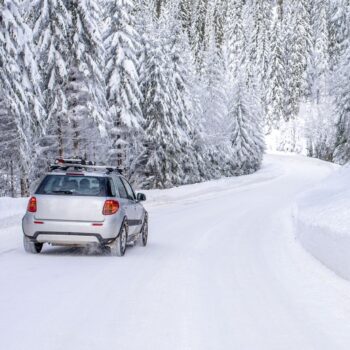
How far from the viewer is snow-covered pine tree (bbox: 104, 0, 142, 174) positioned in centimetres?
3594

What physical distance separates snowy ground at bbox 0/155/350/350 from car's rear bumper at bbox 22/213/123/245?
333mm

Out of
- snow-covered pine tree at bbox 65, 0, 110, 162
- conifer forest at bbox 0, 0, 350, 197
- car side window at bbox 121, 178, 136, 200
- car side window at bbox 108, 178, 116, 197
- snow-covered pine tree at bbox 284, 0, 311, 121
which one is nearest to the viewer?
car side window at bbox 108, 178, 116, 197

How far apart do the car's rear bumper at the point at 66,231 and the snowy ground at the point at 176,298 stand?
333mm

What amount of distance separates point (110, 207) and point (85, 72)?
22051 mm

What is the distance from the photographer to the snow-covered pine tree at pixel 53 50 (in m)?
30.7

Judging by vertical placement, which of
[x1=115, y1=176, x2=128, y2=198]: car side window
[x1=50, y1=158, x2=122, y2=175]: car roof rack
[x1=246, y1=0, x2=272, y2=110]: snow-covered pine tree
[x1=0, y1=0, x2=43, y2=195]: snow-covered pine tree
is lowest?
[x1=115, y1=176, x2=128, y2=198]: car side window

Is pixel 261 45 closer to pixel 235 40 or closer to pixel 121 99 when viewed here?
pixel 235 40

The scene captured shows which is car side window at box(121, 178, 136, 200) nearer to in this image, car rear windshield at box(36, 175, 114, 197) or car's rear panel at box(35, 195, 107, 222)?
car rear windshield at box(36, 175, 114, 197)

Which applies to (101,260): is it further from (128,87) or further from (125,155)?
(125,155)

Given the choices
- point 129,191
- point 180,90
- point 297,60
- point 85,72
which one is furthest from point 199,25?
Answer: point 129,191

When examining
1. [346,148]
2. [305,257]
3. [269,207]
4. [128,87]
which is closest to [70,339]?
[305,257]

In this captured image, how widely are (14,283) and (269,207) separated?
2108 centimetres

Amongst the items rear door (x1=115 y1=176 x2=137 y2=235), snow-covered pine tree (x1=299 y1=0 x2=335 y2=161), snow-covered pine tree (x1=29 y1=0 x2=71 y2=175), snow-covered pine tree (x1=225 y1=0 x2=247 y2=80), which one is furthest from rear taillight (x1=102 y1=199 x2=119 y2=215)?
snow-covered pine tree (x1=225 y1=0 x2=247 y2=80)

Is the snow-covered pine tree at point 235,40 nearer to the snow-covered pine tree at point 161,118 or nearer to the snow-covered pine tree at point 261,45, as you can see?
the snow-covered pine tree at point 261,45
